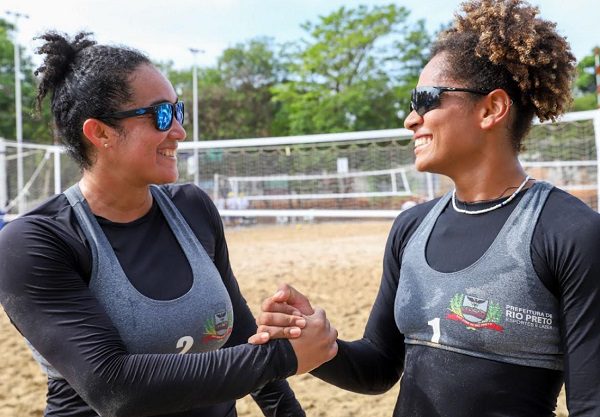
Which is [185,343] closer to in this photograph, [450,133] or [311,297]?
[450,133]

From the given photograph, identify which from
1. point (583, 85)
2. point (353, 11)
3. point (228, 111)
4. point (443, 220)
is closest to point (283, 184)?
point (443, 220)

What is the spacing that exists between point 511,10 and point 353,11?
29.5 metres

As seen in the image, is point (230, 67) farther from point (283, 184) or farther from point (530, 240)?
point (530, 240)

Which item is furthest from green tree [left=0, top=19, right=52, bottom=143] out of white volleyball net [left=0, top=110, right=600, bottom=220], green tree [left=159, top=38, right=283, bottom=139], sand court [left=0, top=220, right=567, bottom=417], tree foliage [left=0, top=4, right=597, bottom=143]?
sand court [left=0, top=220, right=567, bottom=417]

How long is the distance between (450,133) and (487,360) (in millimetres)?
687

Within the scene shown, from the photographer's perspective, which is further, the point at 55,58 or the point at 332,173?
the point at 332,173

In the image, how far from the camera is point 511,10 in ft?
6.07

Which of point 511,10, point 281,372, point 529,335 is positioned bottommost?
point 281,372

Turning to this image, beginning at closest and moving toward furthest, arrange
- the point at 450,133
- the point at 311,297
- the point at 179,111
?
the point at 450,133
the point at 179,111
the point at 311,297

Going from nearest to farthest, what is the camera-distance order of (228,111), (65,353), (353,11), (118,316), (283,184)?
(65,353) < (118,316) < (283,184) < (353,11) < (228,111)

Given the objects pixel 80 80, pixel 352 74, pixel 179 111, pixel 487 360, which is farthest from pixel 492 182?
pixel 352 74

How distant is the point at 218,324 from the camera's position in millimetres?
1902

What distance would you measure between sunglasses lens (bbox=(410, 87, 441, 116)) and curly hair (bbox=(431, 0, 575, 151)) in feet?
0.27

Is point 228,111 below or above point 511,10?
above
